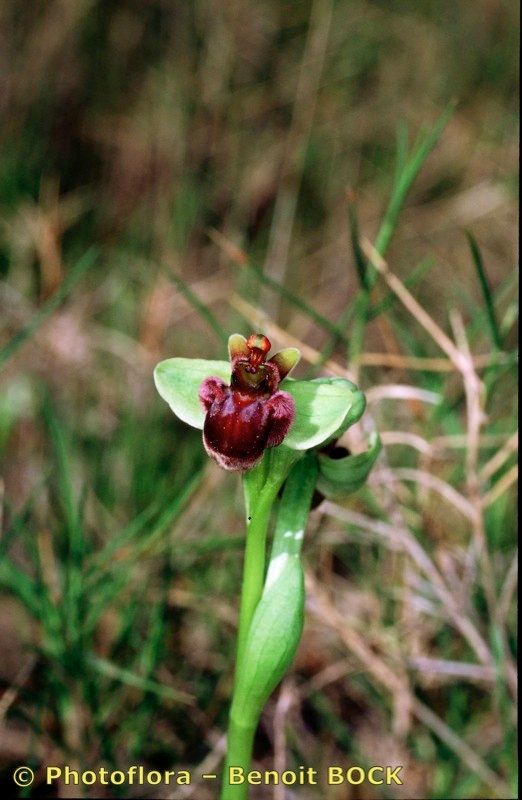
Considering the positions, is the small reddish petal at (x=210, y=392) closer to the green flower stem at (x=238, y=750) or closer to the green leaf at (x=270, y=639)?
the green leaf at (x=270, y=639)

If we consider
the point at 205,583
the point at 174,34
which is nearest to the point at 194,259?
the point at 174,34

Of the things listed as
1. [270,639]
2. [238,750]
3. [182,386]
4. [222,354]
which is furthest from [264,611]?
[222,354]

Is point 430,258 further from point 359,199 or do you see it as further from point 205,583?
point 359,199

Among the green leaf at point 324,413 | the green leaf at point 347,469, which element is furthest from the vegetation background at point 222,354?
the green leaf at point 324,413

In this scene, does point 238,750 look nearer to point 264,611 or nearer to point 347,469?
point 264,611

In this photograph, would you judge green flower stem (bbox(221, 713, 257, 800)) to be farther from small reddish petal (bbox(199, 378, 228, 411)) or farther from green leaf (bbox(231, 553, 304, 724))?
small reddish petal (bbox(199, 378, 228, 411))

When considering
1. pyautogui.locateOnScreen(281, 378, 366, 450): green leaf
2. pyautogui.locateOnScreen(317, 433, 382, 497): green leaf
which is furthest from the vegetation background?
pyautogui.locateOnScreen(281, 378, 366, 450): green leaf
